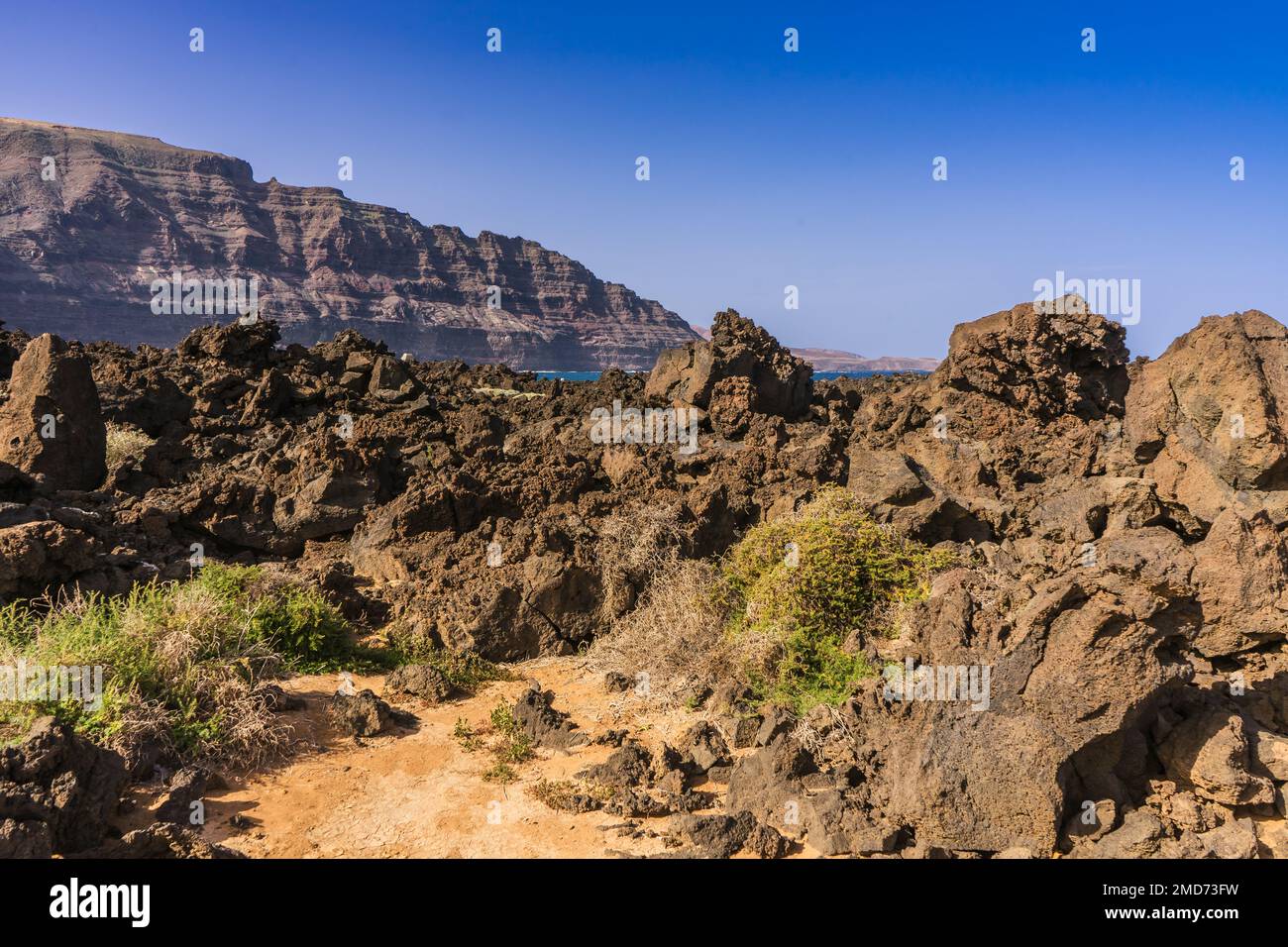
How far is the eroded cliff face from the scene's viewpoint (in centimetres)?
11956

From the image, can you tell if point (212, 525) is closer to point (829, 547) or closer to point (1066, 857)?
point (829, 547)

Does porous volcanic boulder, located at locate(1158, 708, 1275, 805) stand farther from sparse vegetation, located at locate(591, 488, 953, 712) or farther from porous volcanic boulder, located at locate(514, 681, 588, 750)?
porous volcanic boulder, located at locate(514, 681, 588, 750)

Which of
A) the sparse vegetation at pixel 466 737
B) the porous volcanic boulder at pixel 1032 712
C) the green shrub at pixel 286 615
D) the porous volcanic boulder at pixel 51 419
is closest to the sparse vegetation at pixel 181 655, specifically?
the green shrub at pixel 286 615

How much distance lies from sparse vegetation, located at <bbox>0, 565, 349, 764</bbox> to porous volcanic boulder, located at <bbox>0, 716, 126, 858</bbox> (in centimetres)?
65

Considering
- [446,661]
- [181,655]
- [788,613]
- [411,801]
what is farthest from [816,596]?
[181,655]

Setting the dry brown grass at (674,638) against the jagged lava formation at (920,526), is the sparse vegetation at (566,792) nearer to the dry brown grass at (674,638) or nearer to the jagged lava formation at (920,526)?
the jagged lava formation at (920,526)

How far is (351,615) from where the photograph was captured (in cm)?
827

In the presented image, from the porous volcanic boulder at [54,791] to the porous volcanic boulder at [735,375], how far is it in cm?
985

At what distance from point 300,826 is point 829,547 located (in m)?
4.66

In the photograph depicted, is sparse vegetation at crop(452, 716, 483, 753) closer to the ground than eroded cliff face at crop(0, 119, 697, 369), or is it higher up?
closer to the ground

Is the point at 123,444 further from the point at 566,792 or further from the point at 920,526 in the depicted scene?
the point at 920,526

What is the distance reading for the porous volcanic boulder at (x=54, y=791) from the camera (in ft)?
13.6

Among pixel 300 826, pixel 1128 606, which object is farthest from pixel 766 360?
pixel 300 826

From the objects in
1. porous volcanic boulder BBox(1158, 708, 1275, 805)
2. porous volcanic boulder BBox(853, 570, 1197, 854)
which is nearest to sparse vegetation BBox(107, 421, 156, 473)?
porous volcanic boulder BBox(853, 570, 1197, 854)
